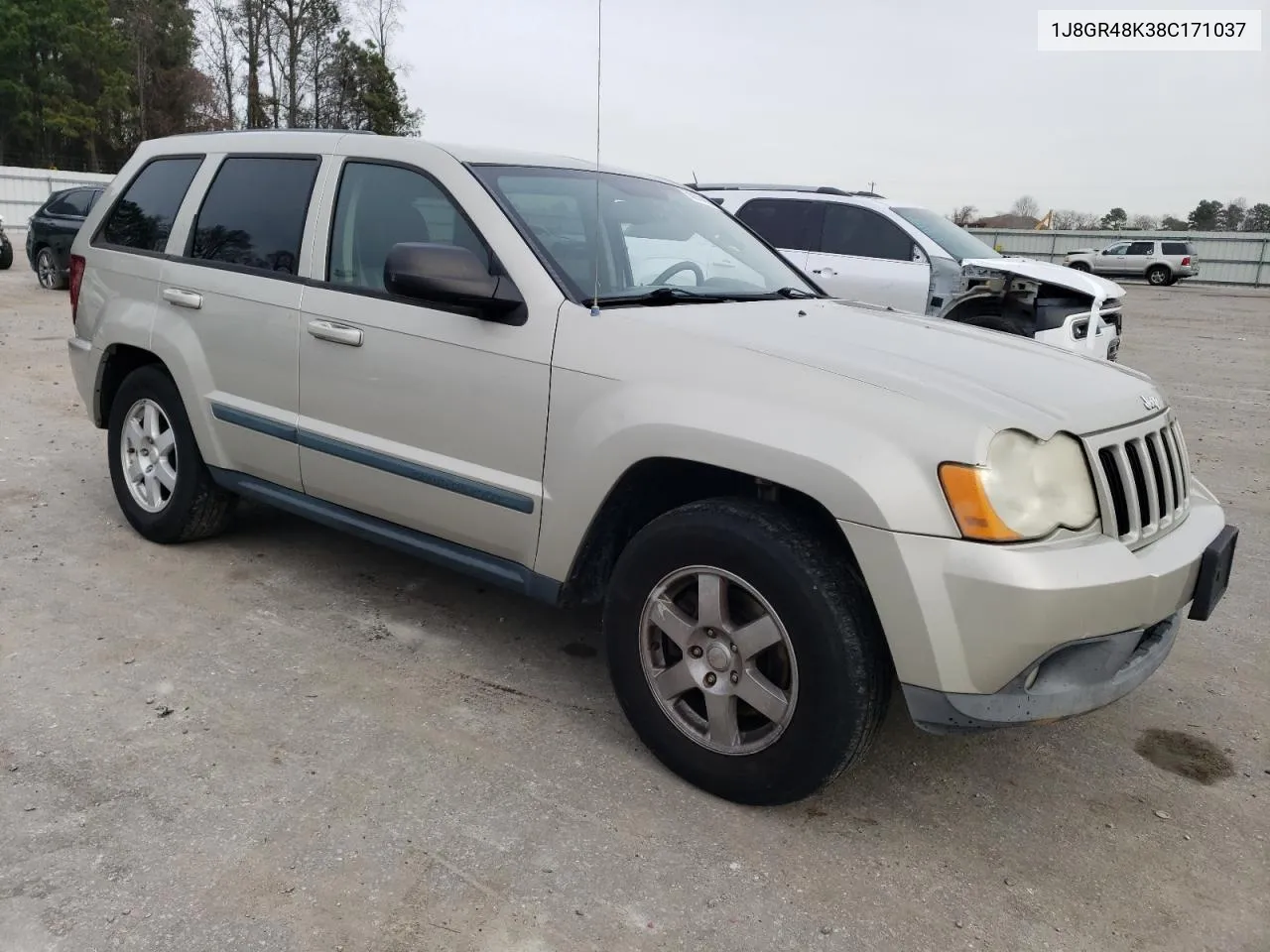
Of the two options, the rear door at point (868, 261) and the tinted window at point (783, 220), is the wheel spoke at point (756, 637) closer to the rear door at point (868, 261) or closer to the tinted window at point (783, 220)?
the rear door at point (868, 261)

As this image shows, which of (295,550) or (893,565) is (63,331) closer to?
(295,550)

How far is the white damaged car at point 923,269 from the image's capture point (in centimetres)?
872

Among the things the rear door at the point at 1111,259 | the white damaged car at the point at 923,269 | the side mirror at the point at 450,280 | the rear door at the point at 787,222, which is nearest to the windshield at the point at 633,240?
the side mirror at the point at 450,280

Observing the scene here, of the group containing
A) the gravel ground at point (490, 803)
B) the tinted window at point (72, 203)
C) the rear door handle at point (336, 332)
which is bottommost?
the gravel ground at point (490, 803)

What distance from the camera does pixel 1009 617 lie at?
2293mm

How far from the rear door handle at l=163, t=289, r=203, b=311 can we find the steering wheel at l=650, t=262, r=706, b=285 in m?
1.93

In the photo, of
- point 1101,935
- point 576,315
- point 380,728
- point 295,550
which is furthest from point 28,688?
point 1101,935

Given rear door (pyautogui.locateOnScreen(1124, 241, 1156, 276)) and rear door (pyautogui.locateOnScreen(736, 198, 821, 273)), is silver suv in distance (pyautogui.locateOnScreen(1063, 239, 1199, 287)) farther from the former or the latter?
rear door (pyautogui.locateOnScreen(736, 198, 821, 273))

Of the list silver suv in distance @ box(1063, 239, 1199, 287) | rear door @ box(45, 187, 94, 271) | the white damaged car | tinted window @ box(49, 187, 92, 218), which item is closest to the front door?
the white damaged car

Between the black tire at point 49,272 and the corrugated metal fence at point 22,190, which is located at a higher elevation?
the corrugated metal fence at point 22,190

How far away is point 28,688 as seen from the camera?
3.22 m

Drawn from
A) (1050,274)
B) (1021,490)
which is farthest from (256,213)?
(1050,274)

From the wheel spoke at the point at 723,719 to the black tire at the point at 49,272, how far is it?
49.7 feet

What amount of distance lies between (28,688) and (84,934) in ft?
4.36
